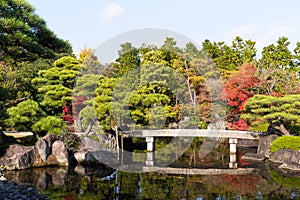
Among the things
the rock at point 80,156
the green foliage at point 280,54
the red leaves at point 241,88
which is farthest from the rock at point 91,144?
the green foliage at point 280,54

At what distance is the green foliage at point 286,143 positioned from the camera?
15711 millimetres

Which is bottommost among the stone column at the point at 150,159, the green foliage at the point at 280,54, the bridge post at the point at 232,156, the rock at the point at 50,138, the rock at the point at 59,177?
the rock at the point at 59,177

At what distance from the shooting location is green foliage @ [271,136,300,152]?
1571cm

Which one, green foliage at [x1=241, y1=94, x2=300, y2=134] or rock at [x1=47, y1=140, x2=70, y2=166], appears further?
green foliage at [x1=241, y1=94, x2=300, y2=134]

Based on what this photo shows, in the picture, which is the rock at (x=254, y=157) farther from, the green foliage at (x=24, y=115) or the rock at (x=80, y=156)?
the green foliage at (x=24, y=115)

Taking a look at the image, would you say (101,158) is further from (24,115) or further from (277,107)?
(277,107)

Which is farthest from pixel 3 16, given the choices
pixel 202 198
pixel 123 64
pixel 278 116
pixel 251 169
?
pixel 123 64

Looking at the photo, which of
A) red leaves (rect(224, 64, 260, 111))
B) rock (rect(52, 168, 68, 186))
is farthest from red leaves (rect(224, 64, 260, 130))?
rock (rect(52, 168, 68, 186))

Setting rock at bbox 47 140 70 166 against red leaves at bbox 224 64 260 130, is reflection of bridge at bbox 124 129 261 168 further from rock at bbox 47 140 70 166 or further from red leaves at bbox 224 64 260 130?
rock at bbox 47 140 70 166

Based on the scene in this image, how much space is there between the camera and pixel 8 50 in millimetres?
7457

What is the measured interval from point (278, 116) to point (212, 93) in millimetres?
6787

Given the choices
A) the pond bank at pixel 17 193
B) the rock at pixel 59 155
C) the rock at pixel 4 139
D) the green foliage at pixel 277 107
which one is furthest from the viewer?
the rock at pixel 4 139

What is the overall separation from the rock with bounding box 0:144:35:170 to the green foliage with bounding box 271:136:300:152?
A: 10.5m

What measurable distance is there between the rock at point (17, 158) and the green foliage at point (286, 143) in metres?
10.5
